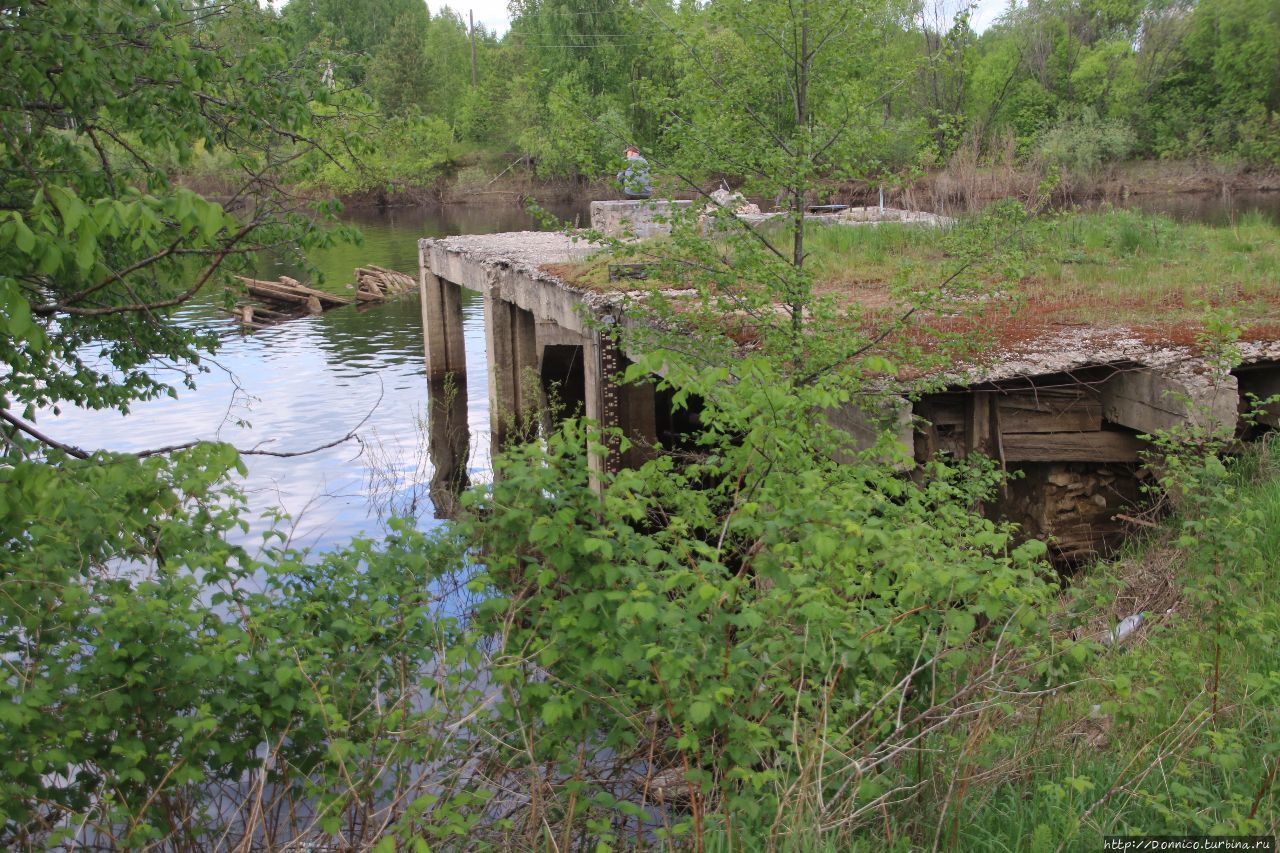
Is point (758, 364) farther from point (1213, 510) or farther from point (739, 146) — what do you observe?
point (739, 146)

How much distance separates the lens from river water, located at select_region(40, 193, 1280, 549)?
1219 centimetres

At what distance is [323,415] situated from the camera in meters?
16.1

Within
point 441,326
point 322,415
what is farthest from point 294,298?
point 322,415

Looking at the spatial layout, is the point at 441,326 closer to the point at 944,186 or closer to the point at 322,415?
the point at 322,415

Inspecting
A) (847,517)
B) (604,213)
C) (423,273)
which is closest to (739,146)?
(847,517)

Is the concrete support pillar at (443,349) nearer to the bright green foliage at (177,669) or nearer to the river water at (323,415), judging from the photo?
the river water at (323,415)

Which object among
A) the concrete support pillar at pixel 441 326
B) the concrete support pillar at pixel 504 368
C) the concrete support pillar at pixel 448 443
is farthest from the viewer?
the concrete support pillar at pixel 441 326

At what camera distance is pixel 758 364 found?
3682 millimetres

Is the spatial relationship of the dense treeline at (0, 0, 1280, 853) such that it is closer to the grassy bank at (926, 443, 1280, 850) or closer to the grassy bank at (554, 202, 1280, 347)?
the grassy bank at (926, 443, 1280, 850)

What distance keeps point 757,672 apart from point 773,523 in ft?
1.82

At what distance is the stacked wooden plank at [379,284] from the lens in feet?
87.9

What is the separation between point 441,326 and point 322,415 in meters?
2.71

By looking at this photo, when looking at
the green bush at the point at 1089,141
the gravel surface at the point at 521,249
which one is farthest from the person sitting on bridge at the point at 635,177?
the green bush at the point at 1089,141

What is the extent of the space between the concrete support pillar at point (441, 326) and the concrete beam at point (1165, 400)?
38.5ft
